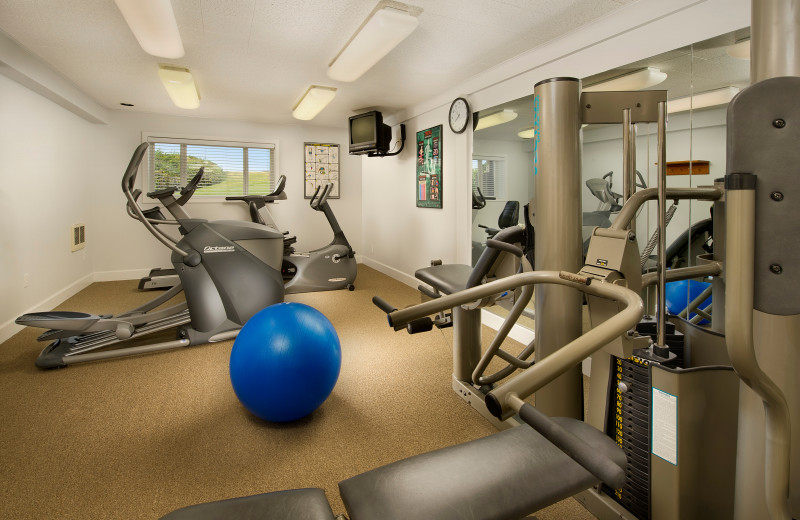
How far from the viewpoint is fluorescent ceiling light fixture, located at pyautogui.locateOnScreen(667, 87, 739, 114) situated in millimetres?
2066

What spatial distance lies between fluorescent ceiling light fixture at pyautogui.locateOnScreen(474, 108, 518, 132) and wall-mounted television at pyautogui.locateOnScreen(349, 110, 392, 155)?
4.94 feet

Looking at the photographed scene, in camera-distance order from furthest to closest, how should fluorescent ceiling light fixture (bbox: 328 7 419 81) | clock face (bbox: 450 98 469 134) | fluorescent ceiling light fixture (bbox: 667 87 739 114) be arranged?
clock face (bbox: 450 98 469 134) < fluorescent ceiling light fixture (bbox: 328 7 419 81) < fluorescent ceiling light fixture (bbox: 667 87 739 114)

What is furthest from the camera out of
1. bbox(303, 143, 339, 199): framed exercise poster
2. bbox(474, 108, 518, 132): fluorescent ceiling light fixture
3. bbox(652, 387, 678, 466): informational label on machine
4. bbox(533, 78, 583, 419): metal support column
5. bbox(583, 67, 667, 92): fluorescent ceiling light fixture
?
bbox(303, 143, 339, 199): framed exercise poster

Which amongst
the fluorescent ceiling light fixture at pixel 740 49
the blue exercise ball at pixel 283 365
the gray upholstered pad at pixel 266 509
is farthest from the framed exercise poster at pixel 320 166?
the gray upholstered pad at pixel 266 509

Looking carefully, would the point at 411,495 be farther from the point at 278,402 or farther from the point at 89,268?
the point at 89,268

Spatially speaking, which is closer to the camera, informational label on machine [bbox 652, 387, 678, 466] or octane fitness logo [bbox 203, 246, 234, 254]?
informational label on machine [bbox 652, 387, 678, 466]

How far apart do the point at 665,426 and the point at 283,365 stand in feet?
4.92

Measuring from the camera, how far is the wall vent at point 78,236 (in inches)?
189

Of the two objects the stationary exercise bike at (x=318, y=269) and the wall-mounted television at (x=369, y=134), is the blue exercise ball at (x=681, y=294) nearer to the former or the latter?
the stationary exercise bike at (x=318, y=269)

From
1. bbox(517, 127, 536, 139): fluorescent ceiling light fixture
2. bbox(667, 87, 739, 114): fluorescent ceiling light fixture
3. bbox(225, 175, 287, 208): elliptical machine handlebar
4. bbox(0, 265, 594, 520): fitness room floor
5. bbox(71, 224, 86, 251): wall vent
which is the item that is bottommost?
bbox(0, 265, 594, 520): fitness room floor

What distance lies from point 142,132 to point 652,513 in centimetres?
659

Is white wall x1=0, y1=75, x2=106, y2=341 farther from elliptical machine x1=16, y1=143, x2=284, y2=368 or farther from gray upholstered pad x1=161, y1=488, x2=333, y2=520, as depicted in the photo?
gray upholstered pad x1=161, y1=488, x2=333, y2=520

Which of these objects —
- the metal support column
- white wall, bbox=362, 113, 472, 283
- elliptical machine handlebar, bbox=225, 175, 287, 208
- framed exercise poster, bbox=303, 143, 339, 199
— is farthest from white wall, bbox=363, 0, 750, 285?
elliptical machine handlebar, bbox=225, 175, 287, 208

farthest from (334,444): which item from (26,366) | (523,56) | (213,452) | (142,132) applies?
(142,132)
